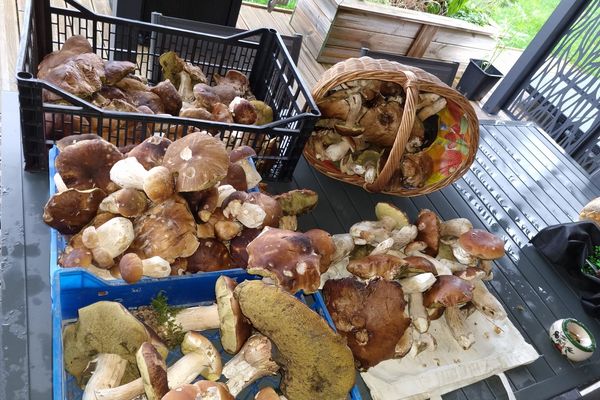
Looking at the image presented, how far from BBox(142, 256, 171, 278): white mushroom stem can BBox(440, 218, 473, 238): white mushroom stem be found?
3.51 ft

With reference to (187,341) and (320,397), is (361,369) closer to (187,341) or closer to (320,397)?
(320,397)

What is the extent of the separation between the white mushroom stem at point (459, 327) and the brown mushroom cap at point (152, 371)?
1.00 meters

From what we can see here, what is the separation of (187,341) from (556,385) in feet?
4.13

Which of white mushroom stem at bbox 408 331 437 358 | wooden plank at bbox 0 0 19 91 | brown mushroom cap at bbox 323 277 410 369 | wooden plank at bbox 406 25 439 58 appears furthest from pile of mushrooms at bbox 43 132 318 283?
wooden plank at bbox 406 25 439 58

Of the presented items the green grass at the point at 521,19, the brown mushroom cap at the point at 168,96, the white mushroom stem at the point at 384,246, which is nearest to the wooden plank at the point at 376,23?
the green grass at the point at 521,19

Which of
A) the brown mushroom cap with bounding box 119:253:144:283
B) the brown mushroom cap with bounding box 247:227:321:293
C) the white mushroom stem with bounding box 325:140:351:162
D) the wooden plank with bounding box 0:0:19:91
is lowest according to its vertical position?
the wooden plank with bounding box 0:0:19:91

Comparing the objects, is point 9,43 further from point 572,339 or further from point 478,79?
point 478,79

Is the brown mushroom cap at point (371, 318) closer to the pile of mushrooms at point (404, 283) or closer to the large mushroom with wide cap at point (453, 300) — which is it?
the pile of mushrooms at point (404, 283)

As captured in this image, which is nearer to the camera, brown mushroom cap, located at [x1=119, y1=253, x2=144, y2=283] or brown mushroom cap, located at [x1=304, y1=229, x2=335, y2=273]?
brown mushroom cap, located at [x1=119, y1=253, x2=144, y2=283]

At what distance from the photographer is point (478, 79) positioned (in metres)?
4.21

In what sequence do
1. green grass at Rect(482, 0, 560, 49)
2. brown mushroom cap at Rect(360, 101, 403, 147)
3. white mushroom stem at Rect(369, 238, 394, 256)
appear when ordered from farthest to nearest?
green grass at Rect(482, 0, 560, 49), brown mushroom cap at Rect(360, 101, 403, 147), white mushroom stem at Rect(369, 238, 394, 256)

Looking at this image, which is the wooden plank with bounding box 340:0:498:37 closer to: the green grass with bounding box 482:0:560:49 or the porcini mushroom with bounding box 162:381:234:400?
the green grass with bounding box 482:0:560:49

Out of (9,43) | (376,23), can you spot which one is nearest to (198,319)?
(9,43)

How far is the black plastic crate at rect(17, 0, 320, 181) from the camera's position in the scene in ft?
4.10
